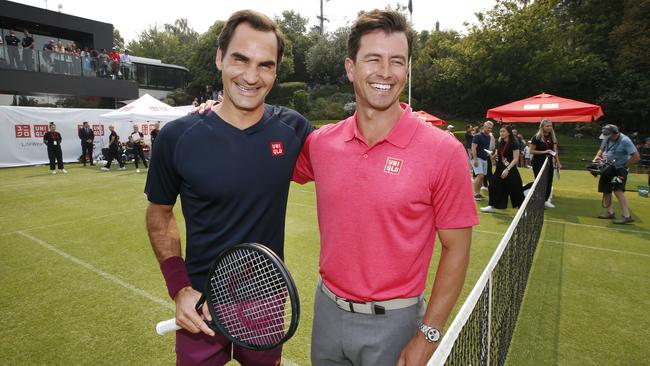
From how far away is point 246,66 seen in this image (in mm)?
2447

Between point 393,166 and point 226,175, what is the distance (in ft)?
3.26

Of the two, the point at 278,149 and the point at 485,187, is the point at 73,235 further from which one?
the point at 485,187

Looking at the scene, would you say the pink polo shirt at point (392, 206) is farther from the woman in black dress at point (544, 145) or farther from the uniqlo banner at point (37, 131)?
the uniqlo banner at point (37, 131)

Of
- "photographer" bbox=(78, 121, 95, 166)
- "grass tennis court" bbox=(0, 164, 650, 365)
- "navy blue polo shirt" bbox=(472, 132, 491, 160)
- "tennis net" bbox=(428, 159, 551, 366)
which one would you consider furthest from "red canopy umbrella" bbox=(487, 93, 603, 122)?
"photographer" bbox=(78, 121, 95, 166)

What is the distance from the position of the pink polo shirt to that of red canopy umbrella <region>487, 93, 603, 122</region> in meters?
12.5

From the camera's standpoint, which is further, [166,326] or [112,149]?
[112,149]

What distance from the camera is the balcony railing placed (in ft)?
73.9

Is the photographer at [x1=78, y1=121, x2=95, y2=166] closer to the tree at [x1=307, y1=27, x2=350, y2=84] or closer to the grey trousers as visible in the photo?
the grey trousers

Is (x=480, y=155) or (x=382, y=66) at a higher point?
(x=382, y=66)

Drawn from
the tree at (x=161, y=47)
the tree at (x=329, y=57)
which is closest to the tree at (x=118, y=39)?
the tree at (x=161, y=47)

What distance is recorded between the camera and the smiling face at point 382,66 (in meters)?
2.23

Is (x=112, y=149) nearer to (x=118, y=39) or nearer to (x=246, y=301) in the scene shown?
(x=246, y=301)

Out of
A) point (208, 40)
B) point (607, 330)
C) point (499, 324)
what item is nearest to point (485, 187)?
point (607, 330)

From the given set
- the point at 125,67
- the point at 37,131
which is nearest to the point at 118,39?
the point at 125,67
